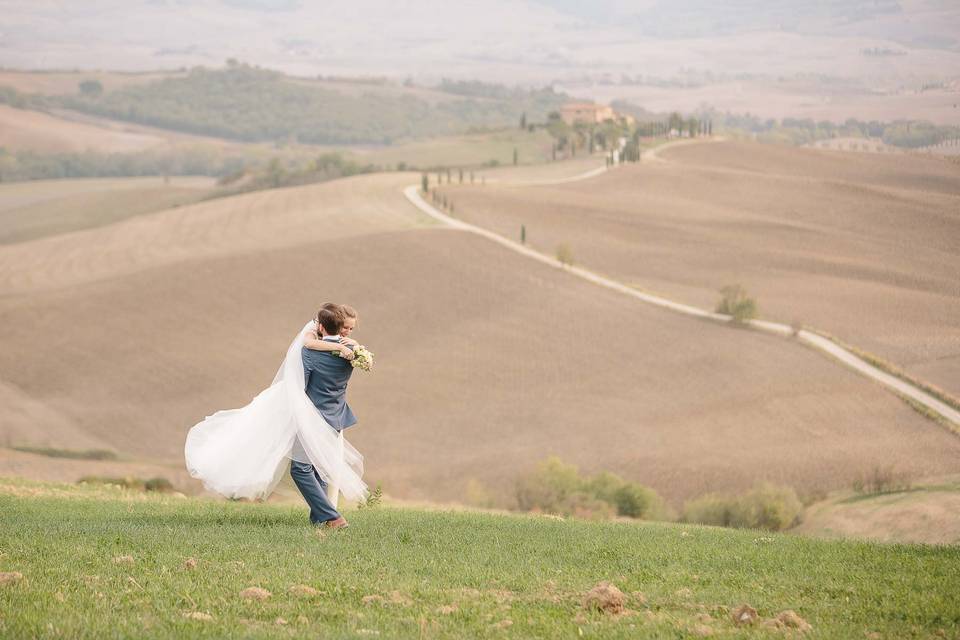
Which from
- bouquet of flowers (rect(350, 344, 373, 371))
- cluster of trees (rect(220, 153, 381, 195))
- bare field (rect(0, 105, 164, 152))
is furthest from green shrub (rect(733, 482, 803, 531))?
bare field (rect(0, 105, 164, 152))

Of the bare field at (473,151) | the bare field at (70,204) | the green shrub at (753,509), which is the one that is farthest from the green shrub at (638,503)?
the bare field at (473,151)

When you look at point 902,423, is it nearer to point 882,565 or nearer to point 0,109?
point 882,565

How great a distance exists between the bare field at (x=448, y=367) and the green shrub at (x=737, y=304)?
218 centimetres

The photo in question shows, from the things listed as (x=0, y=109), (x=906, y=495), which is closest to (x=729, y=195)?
(x=906, y=495)

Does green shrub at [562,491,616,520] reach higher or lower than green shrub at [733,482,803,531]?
lower

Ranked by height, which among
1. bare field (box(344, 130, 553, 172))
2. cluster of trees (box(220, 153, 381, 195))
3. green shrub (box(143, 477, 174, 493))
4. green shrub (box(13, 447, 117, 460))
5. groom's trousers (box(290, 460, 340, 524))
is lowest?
green shrub (box(13, 447, 117, 460))

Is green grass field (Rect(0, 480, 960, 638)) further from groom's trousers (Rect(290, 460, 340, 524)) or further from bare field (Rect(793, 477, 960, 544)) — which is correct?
bare field (Rect(793, 477, 960, 544))

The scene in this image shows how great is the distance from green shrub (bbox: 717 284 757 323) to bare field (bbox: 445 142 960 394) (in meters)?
1.03

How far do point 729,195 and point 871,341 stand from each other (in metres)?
38.0

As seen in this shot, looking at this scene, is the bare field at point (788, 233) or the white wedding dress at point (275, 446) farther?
the bare field at point (788, 233)

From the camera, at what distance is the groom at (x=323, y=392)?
518 inches

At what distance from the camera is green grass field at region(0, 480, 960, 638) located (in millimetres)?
8594

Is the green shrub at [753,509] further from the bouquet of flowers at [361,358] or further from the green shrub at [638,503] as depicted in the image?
the bouquet of flowers at [361,358]

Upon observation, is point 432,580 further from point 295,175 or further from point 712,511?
point 295,175
